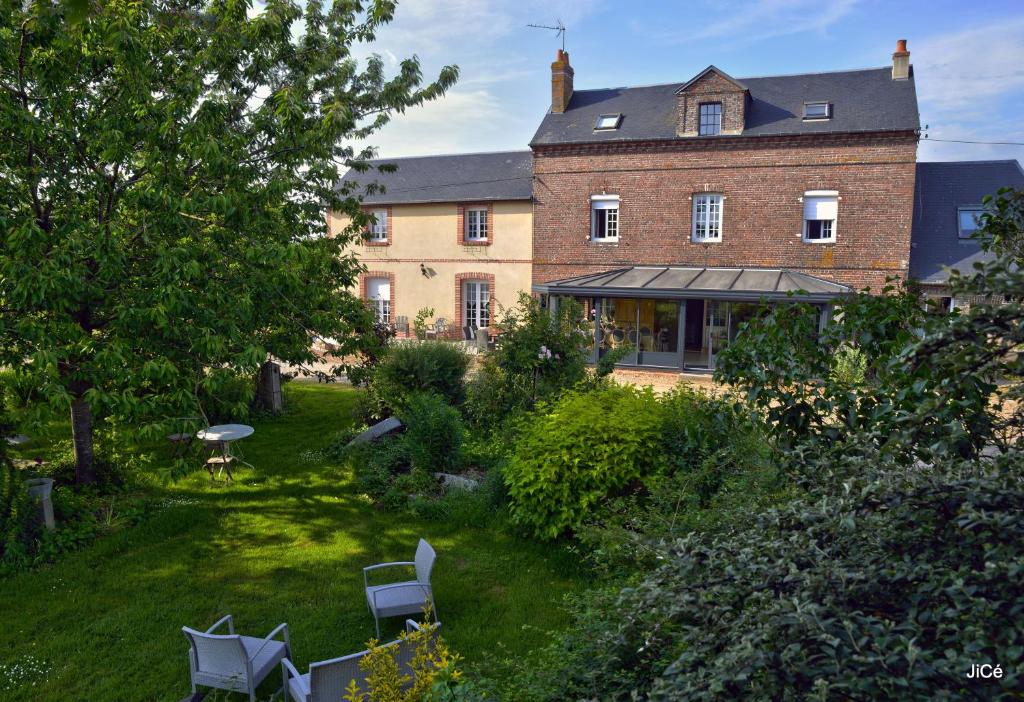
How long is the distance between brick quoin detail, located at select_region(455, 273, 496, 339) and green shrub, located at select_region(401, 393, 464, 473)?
47.0ft

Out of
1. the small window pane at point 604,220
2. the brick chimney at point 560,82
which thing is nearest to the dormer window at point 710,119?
the small window pane at point 604,220

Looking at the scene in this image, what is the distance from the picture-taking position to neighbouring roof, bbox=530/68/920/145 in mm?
18984

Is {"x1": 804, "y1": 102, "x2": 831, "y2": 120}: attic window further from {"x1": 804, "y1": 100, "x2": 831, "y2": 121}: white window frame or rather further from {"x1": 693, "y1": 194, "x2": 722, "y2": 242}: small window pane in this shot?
{"x1": 693, "y1": 194, "x2": 722, "y2": 242}: small window pane

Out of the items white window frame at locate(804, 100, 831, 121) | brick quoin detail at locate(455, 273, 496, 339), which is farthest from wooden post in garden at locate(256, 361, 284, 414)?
white window frame at locate(804, 100, 831, 121)

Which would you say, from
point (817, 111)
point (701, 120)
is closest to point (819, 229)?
point (817, 111)

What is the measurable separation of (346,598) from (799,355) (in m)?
4.79

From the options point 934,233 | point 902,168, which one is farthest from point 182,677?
point 934,233

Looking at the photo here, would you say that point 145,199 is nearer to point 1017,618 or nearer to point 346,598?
point 346,598

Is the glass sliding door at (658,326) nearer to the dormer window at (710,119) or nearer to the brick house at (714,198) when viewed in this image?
the brick house at (714,198)

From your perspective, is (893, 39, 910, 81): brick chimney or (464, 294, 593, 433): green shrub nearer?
(464, 294, 593, 433): green shrub

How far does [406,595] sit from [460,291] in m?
19.6

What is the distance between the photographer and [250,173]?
27.0 feet

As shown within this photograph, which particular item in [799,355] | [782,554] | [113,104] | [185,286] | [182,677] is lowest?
[182,677]

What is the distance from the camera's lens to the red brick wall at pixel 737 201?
A: 61.9 ft
